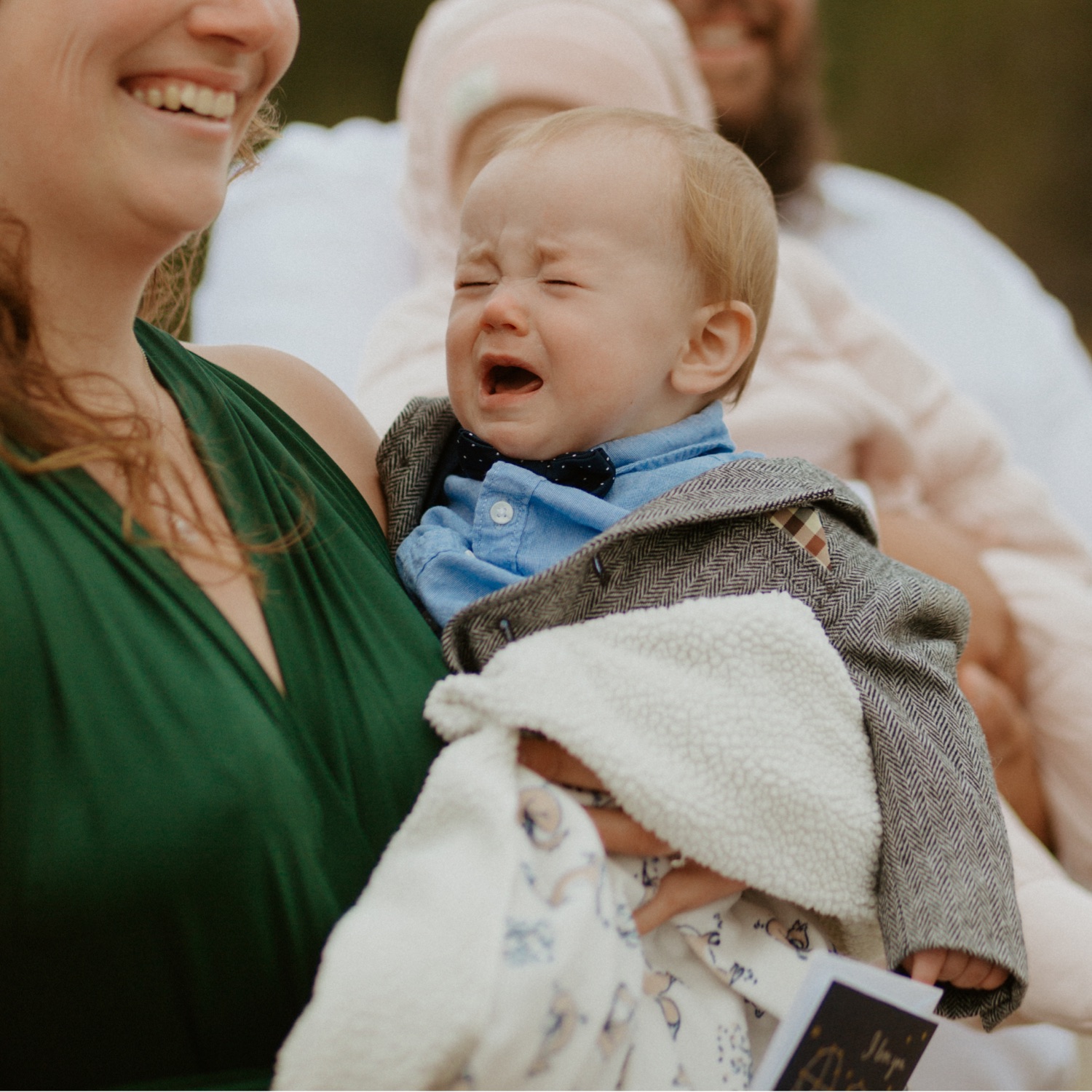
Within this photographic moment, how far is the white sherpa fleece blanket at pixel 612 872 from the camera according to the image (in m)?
0.88

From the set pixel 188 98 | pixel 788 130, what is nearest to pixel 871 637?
pixel 188 98

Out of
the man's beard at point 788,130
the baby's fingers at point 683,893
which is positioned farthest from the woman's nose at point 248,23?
the man's beard at point 788,130

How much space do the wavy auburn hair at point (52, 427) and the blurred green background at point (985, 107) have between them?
4.67 meters

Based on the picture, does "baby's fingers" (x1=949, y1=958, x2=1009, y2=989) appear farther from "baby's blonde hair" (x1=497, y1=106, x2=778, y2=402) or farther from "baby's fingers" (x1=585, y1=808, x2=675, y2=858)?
"baby's blonde hair" (x1=497, y1=106, x2=778, y2=402)

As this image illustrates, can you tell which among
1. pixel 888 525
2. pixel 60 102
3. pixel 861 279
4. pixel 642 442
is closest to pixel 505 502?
pixel 642 442

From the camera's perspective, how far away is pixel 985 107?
5.84m

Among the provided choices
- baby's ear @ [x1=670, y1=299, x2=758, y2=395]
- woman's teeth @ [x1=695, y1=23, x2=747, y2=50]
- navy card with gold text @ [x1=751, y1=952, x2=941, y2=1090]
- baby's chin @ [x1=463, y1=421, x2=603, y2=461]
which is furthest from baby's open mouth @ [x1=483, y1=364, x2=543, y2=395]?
woman's teeth @ [x1=695, y1=23, x2=747, y2=50]

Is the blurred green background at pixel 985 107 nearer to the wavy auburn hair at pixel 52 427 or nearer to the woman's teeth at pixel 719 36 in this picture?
the woman's teeth at pixel 719 36

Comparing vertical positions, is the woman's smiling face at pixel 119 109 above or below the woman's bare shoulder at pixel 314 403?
above

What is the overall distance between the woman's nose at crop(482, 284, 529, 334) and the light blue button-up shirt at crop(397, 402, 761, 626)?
0.45ft

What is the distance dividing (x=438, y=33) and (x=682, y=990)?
2.26 meters

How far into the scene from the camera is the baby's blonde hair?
1.33 metres

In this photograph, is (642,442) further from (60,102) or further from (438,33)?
(438,33)

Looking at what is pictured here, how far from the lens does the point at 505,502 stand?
1.25 meters
